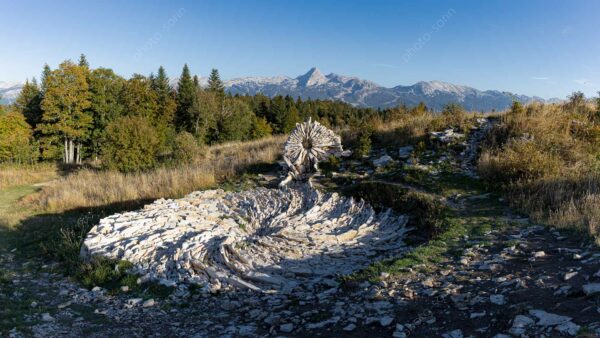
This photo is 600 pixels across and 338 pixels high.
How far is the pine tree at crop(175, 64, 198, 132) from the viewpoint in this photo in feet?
138

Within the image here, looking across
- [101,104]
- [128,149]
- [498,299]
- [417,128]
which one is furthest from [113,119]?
[498,299]

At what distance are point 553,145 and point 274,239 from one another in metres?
7.35

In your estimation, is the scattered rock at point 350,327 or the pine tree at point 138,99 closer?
the scattered rock at point 350,327

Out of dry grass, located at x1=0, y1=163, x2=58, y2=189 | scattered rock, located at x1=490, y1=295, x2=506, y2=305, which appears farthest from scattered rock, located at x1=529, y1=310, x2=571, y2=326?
dry grass, located at x1=0, y1=163, x2=58, y2=189

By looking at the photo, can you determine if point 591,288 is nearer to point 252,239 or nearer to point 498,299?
point 498,299

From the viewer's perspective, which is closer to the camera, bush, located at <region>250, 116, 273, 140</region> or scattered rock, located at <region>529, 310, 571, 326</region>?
scattered rock, located at <region>529, 310, 571, 326</region>

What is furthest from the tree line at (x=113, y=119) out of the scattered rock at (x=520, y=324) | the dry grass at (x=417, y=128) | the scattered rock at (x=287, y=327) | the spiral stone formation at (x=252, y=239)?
the scattered rock at (x=520, y=324)

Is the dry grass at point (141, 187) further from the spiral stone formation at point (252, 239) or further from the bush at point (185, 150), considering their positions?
the bush at point (185, 150)

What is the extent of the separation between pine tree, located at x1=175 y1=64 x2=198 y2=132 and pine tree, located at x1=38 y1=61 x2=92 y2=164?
11997 millimetres

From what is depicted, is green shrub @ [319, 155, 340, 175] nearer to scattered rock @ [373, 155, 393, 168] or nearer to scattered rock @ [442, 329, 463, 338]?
scattered rock @ [373, 155, 393, 168]

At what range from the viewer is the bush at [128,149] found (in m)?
16.1

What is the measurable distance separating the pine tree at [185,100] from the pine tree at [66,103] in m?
12.0

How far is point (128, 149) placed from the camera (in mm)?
16250

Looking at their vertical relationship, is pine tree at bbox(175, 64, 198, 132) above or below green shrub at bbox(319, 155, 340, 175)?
above
